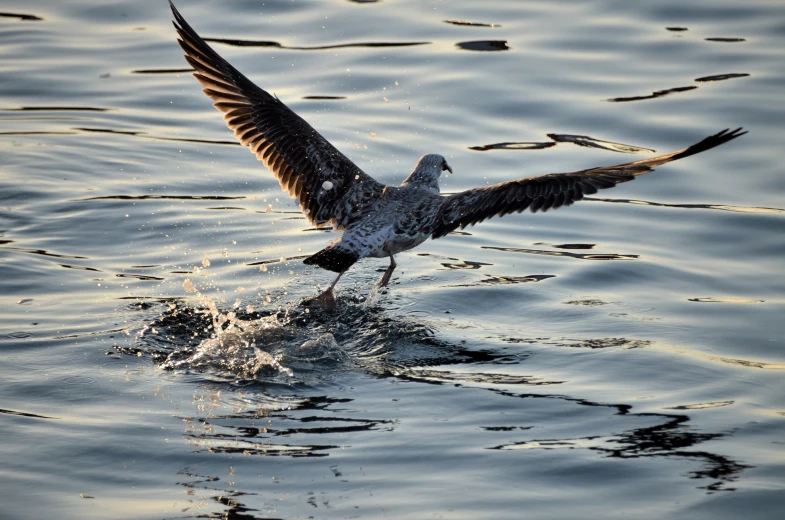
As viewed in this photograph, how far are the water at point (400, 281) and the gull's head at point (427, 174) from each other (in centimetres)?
66

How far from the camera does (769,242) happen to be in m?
8.47

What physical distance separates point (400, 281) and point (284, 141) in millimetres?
1407

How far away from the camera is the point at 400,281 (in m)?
8.11

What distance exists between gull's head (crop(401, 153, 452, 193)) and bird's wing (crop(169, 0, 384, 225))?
15.9 inches

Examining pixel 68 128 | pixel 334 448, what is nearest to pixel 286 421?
pixel 334 448

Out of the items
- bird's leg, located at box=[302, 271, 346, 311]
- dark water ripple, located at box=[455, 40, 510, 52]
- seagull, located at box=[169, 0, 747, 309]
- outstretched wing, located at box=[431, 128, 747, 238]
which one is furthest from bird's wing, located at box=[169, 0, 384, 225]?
dark water ripple, located at box=[455, 40, 510, 52]

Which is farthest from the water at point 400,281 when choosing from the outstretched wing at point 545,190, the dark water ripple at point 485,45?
the outstretched wing at point 545,190

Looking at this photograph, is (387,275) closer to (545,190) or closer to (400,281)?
(400,281)

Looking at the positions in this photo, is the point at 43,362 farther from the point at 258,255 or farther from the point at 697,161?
the point at 697,161

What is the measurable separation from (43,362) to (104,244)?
2301 millimetres

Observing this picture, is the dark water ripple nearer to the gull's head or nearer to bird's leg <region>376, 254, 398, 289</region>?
the gull's head

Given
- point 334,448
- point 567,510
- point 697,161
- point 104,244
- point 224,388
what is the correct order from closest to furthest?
1. point 567,510
2. point 334,448
3. point 224,388
4. point 104,244
5. point 697,161

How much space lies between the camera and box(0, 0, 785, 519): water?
5109mm

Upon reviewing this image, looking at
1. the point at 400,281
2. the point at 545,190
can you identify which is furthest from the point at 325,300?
the point at 545,190
